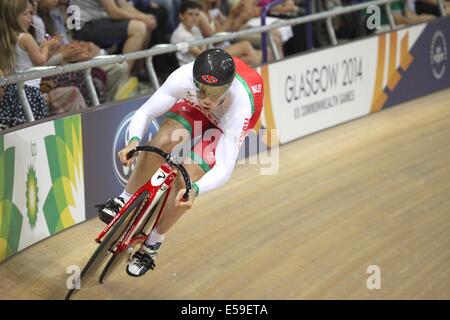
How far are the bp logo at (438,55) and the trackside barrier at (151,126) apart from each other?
13mm

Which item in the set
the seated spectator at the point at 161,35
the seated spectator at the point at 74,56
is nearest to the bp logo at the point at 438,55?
the seated spectator at the point at 161,35

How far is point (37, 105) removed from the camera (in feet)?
17.5

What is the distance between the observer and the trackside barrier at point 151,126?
491cm

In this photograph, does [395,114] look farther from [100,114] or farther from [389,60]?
[100,114]

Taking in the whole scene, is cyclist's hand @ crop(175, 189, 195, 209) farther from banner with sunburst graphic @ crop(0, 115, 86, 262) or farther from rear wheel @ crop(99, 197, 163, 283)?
banner with sunburst graphic @ crop(0, 115, 86, 262)

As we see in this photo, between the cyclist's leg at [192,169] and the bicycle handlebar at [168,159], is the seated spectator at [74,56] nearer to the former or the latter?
the cyclist's leg at [192,169]

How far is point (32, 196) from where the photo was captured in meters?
4.99

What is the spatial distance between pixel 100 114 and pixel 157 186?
161 centimetres

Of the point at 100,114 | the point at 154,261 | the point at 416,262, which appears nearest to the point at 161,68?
the point at 100,114

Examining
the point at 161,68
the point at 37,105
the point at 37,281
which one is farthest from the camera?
Result: the point at 161,68

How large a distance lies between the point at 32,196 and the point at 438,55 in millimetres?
6250

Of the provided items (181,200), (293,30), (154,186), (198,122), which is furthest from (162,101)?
(293,30)

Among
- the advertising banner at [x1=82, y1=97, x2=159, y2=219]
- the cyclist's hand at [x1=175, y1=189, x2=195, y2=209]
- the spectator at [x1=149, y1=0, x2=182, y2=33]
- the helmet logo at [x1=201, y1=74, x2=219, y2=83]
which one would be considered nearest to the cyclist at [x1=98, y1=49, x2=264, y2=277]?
the helmet logo at [x1=201, y1=74, x2=219, y2=83]

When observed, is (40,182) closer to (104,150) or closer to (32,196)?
(32,196)
